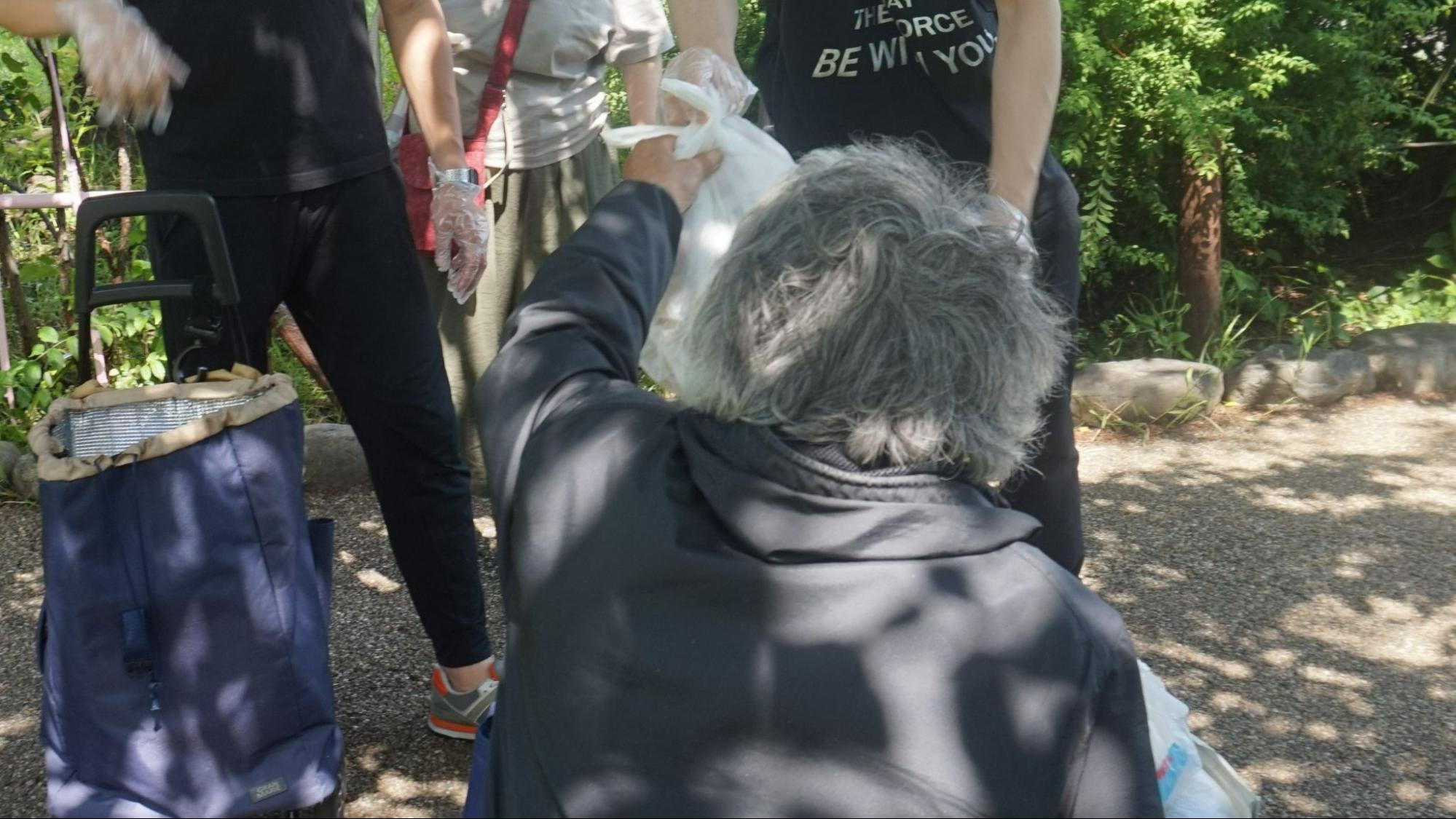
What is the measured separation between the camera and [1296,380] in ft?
16.7

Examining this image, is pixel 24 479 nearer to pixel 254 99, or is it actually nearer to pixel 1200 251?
pixel 254 99

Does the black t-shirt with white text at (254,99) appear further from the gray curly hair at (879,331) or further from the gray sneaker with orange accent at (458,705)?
the gray curly hair at (879,331)

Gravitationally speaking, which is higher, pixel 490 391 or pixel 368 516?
pixel 490 391

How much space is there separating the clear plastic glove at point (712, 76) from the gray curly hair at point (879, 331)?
0.69m

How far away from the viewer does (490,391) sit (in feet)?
4.97

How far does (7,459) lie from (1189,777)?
12.9ft

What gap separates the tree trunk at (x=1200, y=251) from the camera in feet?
17.2

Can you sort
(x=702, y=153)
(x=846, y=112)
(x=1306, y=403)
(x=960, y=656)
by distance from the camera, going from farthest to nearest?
(x=1306, y=403) → (x=846, y=112) → (x=702, y=153) → (x=960, y=656)

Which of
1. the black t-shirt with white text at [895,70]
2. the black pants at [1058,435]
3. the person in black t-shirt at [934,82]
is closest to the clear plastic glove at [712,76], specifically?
the person in black t-shirt at [934,82]

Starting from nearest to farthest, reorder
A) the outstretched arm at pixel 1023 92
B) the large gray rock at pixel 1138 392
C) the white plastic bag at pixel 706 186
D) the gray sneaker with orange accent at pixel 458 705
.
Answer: the white plastic bag at pixel 706 186 → the outstretched arm at pixel 1023 92 → the gray sneaker with orange accent at pixel 458 705 → the large gray rock at pixel 1138 392

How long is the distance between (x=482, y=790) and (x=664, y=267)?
63cm

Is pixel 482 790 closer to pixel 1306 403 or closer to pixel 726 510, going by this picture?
pixel 726 510

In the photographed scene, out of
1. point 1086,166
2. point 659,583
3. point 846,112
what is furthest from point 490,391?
point 1086,166

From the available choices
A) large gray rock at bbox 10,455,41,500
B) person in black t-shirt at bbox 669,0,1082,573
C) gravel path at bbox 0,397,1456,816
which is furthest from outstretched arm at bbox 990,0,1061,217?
large gray rock at bbox 10,455,41,500
